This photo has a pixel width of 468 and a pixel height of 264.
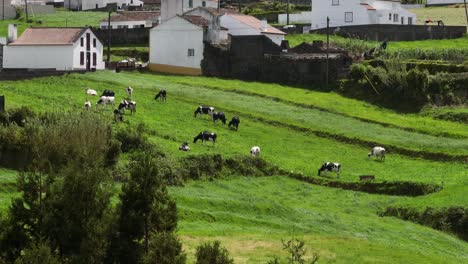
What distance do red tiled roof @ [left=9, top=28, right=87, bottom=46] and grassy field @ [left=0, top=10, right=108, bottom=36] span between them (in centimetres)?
2374

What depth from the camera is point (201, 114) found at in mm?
64625

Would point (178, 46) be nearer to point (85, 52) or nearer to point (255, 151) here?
point (85, 52)

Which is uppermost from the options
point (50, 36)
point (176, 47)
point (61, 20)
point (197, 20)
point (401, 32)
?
point (61, 20)

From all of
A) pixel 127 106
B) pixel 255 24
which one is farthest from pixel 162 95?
pixel 255 24

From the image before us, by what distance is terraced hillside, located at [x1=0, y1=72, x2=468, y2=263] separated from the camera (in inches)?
1581

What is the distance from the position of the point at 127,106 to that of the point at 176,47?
28.4 m

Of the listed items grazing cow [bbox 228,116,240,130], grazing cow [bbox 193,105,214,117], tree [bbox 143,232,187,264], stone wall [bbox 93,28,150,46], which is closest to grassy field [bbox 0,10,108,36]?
stone wall [bbox 93,28,150,46]

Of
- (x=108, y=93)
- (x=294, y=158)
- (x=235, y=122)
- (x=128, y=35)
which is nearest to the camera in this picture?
(x=294, y=158)

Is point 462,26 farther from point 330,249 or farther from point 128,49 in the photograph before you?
point 330,249

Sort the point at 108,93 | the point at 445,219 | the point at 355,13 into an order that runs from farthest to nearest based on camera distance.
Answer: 1. the point at 355,13
2. the point at 108,93
3. the point at 445,219

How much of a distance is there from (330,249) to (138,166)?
944cm

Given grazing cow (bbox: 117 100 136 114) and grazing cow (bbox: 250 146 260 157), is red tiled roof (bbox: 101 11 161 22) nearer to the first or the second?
grazing cow (bbox: 117 100 136 114)

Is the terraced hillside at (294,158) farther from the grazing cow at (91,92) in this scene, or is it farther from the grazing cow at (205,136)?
the grazing cow at (91,92)

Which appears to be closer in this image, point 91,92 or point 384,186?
point 384,186
